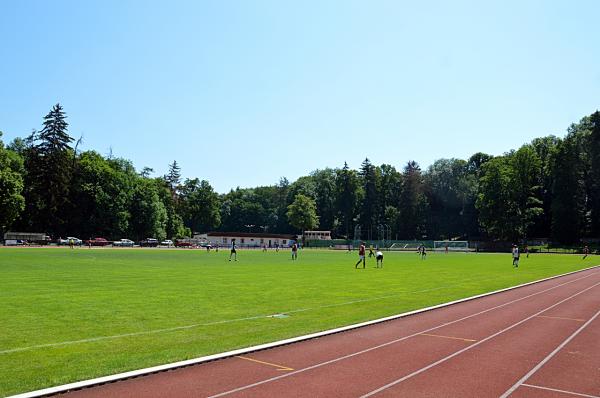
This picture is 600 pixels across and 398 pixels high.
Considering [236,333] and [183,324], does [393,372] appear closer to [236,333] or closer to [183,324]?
[236,333]

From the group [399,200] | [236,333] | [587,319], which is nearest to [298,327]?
[236,333]

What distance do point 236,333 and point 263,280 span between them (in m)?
13.3

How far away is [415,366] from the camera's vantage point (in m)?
9.02

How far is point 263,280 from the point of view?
2467 cm

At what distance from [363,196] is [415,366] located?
455 ft

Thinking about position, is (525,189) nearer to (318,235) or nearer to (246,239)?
(318,235)

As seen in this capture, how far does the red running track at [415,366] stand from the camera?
24.7 feet

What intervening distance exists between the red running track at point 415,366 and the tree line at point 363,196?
79.0 m

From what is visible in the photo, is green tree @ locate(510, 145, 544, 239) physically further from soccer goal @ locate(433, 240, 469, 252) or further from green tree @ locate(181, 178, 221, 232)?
green tree @ locate(181, 178, 221, 232)

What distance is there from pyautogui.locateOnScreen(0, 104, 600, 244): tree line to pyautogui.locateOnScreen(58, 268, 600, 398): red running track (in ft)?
259

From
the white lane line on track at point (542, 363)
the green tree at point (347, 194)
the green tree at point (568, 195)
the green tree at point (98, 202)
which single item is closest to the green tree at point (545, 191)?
the green tree at point (568, 195)

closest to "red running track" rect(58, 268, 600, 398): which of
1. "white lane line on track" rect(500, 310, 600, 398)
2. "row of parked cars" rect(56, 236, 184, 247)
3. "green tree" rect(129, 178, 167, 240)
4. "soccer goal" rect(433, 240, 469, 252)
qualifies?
"white lane line on track" rect(500, 310, 600, 398)

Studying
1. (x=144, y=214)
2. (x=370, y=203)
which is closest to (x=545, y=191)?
(x=370, y=203)

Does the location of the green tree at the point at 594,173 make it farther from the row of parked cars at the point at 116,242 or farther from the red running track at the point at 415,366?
the red running track at the point at 415,366
